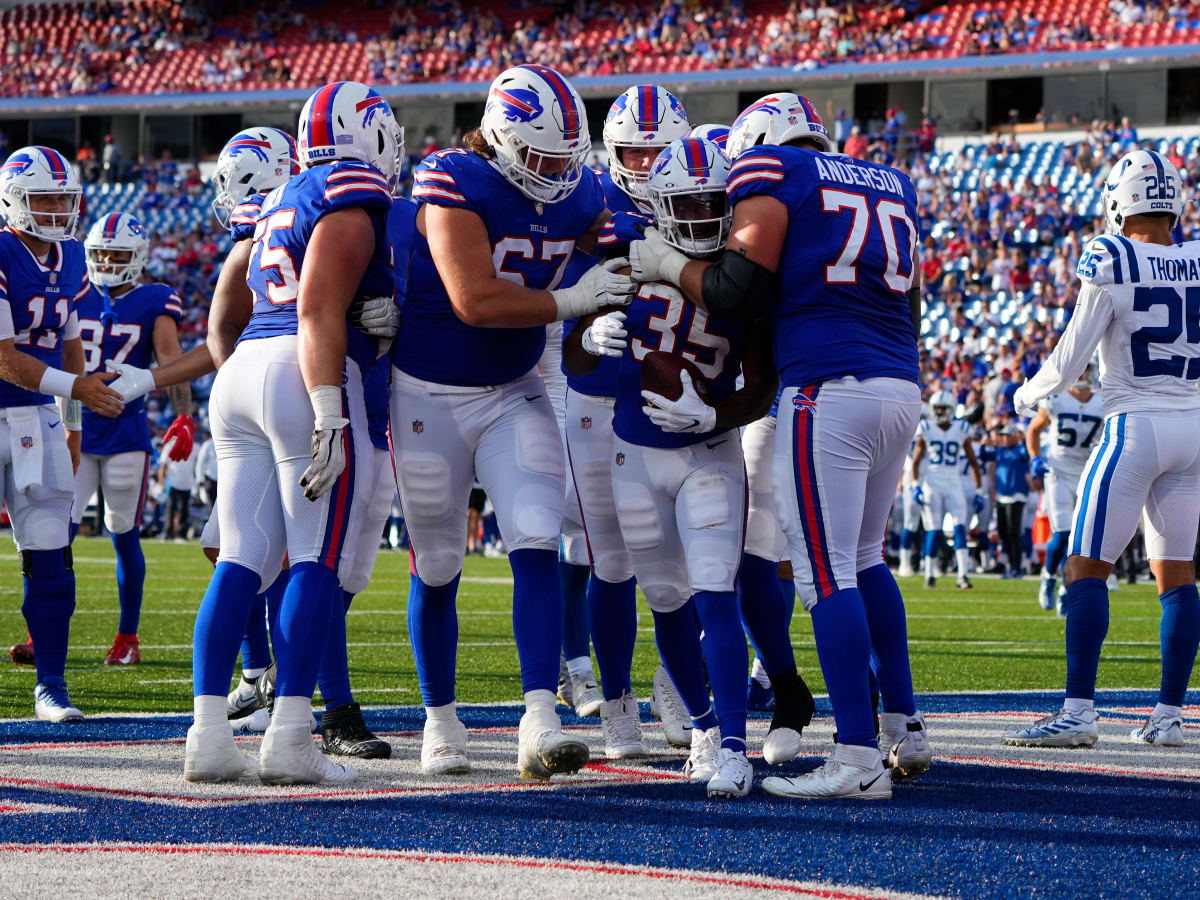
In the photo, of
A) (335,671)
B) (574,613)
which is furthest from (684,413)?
(574,613)

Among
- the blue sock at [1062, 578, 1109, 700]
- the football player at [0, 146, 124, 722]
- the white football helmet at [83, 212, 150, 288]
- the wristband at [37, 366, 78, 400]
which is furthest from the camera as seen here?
the white football helmet at [83, 212, 150, 288]

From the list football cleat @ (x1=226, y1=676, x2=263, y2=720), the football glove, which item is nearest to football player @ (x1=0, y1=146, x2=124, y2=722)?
football cleat @ (x1=226, y1=676, x2=263, y2=720)

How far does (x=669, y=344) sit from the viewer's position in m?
4.66

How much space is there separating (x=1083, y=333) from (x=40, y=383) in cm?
394

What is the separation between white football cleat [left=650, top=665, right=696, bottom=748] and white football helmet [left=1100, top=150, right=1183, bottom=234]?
2.41m

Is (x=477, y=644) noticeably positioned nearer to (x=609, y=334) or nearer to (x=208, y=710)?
(x=208, y=710)

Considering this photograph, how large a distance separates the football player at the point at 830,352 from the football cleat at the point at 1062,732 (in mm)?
1006

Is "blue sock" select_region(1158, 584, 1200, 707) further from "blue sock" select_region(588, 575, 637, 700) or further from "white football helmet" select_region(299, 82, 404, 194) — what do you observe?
"white football helmet" select_region(299, 82, 404, 194)

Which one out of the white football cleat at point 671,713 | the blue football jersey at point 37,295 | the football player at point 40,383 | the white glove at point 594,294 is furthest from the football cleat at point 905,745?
the blue football jersey at point 37,295

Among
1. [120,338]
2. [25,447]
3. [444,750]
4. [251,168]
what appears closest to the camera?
[444,750]

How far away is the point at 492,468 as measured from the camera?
4641 millimetres

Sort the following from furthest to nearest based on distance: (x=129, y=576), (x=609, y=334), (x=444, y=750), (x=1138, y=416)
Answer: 1. (x=129, y=576)
2. (x=1138, y=416)
3. (x=444, y=750)
4. (x=609, y=334)

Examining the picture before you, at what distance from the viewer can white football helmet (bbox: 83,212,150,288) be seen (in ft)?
26.3

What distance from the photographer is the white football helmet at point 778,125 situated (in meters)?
4.82
